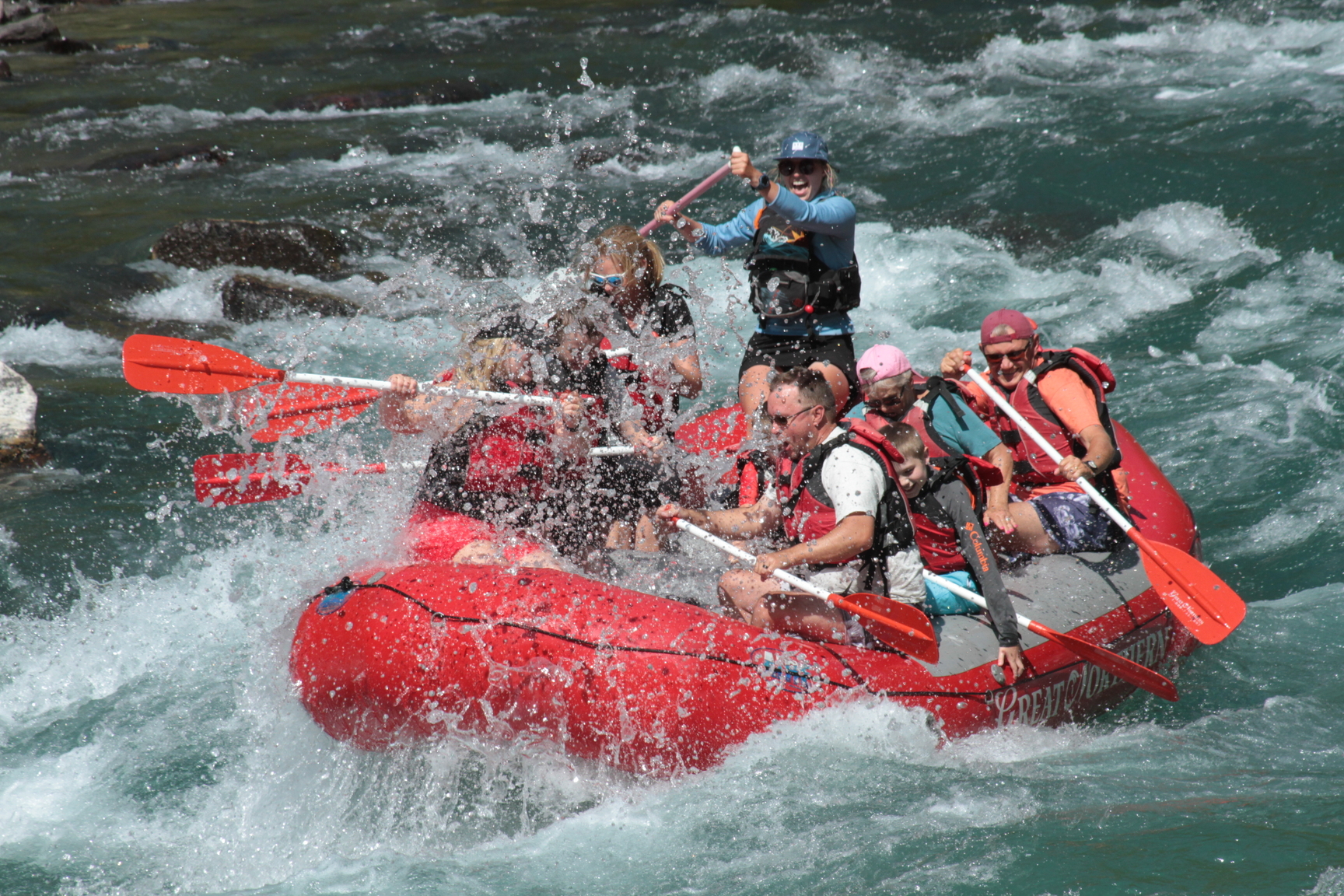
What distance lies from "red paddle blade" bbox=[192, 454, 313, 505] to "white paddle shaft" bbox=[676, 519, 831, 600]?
192cm

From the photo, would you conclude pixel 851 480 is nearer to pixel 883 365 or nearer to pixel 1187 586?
pixel 883 365

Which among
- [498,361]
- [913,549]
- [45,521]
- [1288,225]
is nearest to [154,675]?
[45,521]

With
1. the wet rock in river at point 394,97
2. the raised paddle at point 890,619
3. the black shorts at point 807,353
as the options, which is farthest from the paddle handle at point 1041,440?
the wet rock in river at point 394,97

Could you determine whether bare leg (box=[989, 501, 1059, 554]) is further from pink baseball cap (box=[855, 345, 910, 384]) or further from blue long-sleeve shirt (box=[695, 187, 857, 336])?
blue long-sleeve shirt (box=[695, 187, 857, 336])

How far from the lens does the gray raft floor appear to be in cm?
445

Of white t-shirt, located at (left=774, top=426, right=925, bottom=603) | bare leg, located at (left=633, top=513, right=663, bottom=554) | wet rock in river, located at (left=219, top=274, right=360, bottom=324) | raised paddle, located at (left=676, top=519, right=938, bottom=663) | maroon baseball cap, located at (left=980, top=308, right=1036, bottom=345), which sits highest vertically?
maroon baseball cap, located at (left=980, top=308, right=1036, bottom=345)

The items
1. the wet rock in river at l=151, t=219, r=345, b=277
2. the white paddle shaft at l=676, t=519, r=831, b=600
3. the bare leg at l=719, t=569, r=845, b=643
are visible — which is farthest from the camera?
the wet rock in river at l=151, t=219, r=345, b=277

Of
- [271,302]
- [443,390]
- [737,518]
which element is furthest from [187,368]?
[271,302]

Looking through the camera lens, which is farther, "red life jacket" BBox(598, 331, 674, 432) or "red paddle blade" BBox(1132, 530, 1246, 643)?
"red life jacket" BBox(598, 331, 674, 432)

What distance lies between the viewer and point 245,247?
9.74m

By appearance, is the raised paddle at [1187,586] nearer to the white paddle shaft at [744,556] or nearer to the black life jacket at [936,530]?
the black life jacket at [936,530]

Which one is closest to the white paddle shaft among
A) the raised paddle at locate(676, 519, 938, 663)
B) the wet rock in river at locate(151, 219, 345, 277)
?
the raised paddle at locate(676, 519, 938, 663)

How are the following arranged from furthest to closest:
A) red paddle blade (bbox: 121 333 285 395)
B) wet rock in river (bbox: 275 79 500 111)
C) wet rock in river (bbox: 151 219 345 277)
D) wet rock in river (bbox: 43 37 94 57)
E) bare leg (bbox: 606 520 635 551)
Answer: wet rock in river (bbox: 43 37 94 57)
wet rock in river (bbox: 275 79 500 111)
wet rock in river (bbox: 151 219 345 277)
bare leg (bbox: 606 520 635 551)
red paddle blade (bbox: 121 333 285 395)

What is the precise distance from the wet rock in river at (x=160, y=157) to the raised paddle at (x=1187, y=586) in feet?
35.1
